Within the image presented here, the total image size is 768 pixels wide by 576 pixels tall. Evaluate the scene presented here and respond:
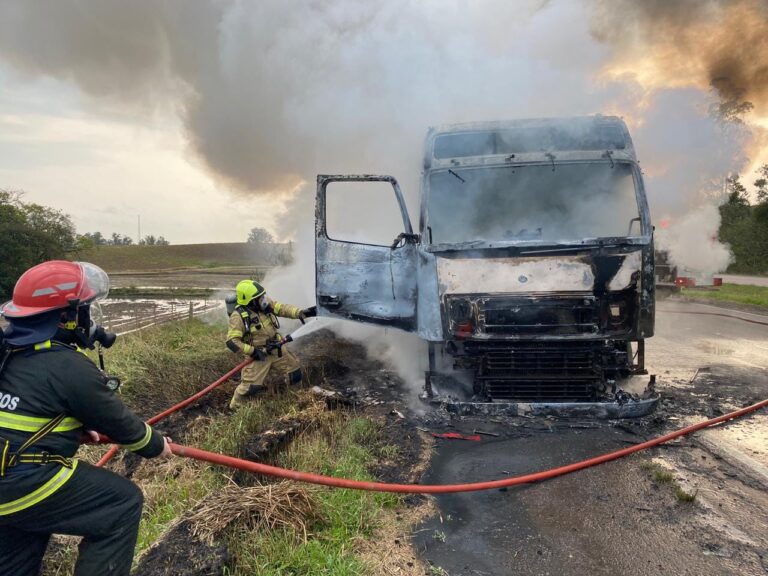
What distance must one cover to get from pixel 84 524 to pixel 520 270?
3.55m

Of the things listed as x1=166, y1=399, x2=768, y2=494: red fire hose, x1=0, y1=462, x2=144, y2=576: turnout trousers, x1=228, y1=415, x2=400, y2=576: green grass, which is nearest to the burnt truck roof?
x1=166, y1=399, x2=768, y2=494: red fire hose

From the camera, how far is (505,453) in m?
4.12

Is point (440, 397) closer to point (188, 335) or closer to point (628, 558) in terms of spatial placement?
point (628, 558)

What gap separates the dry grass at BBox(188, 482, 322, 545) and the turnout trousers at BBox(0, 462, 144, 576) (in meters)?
0.47

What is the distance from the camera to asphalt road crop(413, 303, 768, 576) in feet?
8.91

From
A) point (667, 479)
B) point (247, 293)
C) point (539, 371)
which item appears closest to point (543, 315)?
point (539, 371)

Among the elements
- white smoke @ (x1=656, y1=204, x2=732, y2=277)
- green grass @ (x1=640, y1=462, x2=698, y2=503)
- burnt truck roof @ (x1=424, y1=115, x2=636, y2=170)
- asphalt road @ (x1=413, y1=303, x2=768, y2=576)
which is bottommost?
asphalt road @ (x1=413, y1=303, x2=768, y2=576)

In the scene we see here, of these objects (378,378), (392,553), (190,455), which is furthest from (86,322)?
(378,378)

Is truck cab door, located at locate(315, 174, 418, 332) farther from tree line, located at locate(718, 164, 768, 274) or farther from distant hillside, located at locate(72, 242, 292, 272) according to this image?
distant hillside, located at locate(72, 242, 292, 272)

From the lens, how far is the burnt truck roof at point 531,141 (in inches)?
202

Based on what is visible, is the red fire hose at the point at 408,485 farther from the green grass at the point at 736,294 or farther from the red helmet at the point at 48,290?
the green grass at the point at 736,294

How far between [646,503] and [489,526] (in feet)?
3.28

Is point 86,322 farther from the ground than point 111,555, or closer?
farther from the ground

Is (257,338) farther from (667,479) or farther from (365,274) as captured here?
(667,479)
